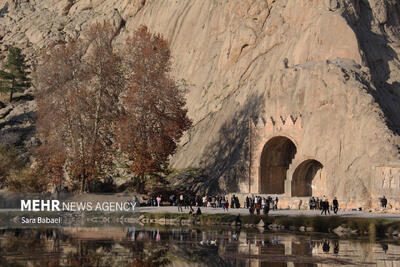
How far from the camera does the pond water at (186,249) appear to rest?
83.0 ft

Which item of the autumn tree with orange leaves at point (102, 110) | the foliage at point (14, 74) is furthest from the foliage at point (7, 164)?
the foliage at point (14, 74)

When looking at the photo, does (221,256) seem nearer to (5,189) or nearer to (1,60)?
(5,189)

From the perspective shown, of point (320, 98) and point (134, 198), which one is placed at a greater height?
point (320, 98)

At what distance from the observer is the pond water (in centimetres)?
2531

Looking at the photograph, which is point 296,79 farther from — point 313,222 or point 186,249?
point 186,249

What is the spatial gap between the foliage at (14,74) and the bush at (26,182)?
119 ft

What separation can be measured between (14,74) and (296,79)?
48489mm

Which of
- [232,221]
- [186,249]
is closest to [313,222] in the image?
[232,221]

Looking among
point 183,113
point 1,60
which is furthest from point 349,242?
point 1,60

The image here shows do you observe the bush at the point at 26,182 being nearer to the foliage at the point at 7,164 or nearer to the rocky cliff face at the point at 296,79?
the foliage at the point at 7,164

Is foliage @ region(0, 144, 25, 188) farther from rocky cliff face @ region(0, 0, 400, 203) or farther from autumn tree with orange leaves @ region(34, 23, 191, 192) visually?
rocky cliff face @ region(0, 0, 400, 203)

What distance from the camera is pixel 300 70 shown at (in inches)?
2240

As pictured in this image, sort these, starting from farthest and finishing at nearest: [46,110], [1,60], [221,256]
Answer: [1,60]
[46,110]
[221,256]

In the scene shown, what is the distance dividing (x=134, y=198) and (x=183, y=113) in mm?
9277
